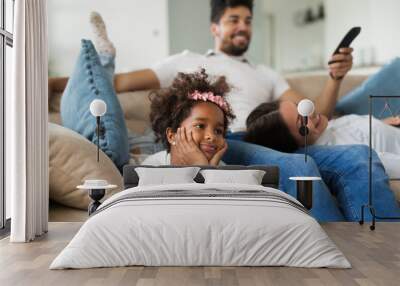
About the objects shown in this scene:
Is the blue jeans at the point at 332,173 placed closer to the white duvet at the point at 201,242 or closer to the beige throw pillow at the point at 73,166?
the beige throw pillow at the point at 73,166

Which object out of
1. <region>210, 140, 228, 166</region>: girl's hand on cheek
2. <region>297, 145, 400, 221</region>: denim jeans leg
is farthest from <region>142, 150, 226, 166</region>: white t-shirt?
<region>297, 145, 400, 221</region>: denim jeans leg

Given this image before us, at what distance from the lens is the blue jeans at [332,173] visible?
5.92 metres

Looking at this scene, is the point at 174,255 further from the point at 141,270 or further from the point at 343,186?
the point at 343,186

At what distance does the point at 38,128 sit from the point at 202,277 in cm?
222

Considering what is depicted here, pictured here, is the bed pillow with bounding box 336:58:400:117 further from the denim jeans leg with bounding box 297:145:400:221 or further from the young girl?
the young girl

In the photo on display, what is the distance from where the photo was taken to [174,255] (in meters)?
3.83

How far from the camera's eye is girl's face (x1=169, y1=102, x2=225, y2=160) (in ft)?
19.9

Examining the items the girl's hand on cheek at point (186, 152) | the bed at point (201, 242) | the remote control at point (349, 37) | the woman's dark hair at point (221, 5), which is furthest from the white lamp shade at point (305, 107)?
the bed at point (201, 242)

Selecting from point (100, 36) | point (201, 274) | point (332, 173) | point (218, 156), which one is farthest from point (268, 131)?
point (201, 274)

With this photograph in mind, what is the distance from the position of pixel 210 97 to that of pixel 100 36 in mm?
1292

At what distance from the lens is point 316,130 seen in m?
6.39

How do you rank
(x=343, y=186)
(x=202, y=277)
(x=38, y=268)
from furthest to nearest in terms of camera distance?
(x=343, y=186) → (x=38, y=268) → (x=202, y=277)

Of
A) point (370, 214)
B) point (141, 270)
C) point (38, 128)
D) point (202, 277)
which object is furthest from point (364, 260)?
point (38, 128)

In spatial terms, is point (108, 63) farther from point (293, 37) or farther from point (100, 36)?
point (293, 37)
